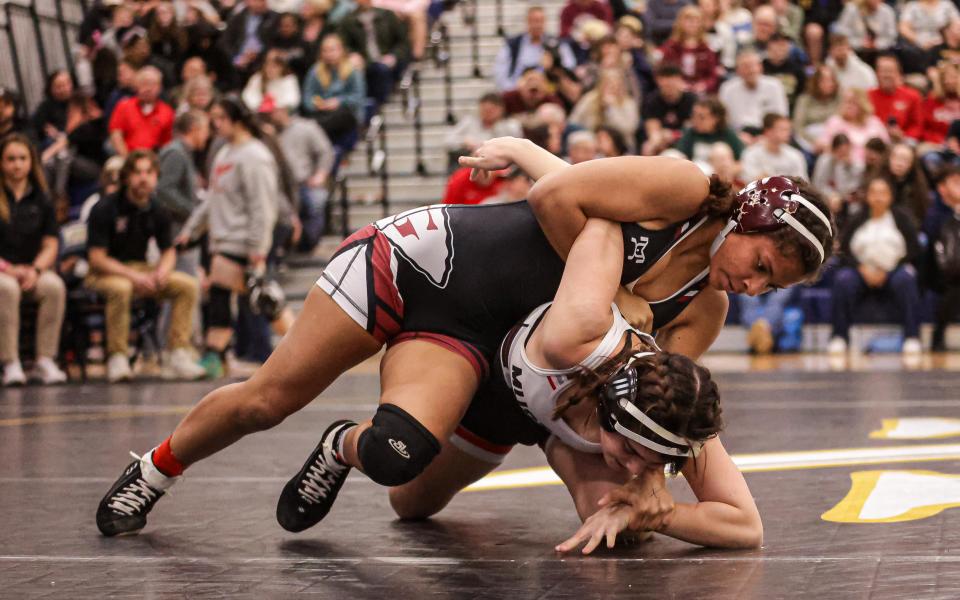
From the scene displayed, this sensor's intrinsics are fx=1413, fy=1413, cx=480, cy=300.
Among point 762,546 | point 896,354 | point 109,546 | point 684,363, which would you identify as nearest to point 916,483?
point 762,546

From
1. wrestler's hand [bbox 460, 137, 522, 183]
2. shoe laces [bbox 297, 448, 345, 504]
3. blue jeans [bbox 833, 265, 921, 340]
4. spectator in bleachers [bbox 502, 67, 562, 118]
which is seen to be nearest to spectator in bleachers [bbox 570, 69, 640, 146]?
spectator in bleachers [bbox 502, 67, 562, 118]

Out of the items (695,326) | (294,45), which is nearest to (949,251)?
(294,45)

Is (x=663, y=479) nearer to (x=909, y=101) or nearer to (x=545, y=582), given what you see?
(x=545, y=582)

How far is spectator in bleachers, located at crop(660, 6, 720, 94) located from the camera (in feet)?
33.4

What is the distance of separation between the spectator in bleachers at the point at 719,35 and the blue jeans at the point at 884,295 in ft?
8.88

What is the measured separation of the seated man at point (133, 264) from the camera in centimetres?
773

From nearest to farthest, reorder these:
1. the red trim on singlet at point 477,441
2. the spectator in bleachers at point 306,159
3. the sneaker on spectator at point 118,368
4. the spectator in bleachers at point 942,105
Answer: the red trim on singlet at point 477,441 < the sneaker on spectator at point 118,368 < the spectator in bleachers at point 306,159 < the spectator in bleachers at point 942,105

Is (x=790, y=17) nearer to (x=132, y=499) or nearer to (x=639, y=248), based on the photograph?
(x=639, y=248)

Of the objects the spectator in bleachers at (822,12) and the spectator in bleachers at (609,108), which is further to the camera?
the spectator in bleachers at (822,12)

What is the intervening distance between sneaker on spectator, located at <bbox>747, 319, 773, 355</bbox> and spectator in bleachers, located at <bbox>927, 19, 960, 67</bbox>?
2921mm

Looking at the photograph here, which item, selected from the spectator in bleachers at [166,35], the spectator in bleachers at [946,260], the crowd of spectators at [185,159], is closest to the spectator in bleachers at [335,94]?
the crowd of spectators at [185,159]

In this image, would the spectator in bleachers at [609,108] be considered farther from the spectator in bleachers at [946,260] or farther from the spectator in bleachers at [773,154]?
the spectator in bleachers at [946,260]

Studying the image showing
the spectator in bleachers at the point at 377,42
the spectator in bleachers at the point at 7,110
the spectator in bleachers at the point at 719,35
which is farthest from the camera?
the spectator in bleachers at the point at 377,42

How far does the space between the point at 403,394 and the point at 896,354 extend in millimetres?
6014
